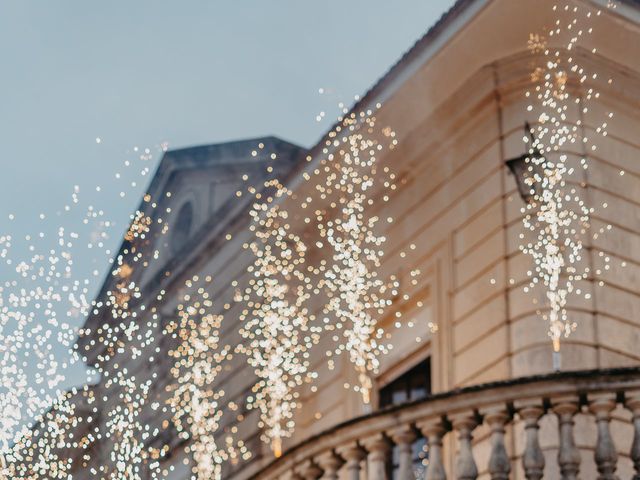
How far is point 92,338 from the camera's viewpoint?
79.3ft

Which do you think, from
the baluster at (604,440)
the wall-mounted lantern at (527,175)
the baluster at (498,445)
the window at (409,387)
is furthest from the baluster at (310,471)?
the wall-mounted lantern at (527,175)

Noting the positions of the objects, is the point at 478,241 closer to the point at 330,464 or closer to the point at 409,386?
the point at 409,386

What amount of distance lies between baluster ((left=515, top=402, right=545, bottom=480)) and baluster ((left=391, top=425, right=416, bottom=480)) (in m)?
0.84

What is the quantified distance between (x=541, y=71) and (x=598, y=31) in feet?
2.21

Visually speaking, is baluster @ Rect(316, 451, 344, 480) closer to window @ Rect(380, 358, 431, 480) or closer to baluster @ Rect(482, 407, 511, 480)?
baluster @ Rect(482, 407, 511, 480)

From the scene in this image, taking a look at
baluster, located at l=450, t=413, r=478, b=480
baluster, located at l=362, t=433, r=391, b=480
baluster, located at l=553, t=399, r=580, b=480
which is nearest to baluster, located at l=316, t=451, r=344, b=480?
baluster, located at l=362, t=433, r=391, b=480

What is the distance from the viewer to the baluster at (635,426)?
335 inches

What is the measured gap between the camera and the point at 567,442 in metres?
8.81

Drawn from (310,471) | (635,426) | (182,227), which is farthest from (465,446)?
(182,227)

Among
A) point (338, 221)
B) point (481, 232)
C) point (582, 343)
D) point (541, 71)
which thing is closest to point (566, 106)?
point (541, 71)

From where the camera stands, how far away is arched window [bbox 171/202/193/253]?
21.9 metres

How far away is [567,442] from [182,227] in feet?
45.7

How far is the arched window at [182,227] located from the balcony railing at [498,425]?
1218 centimetres

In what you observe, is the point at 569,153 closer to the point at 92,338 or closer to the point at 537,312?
the point at 537,312
